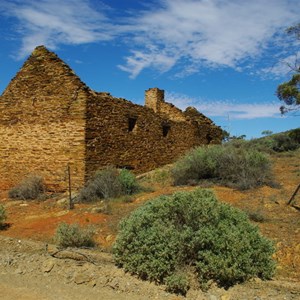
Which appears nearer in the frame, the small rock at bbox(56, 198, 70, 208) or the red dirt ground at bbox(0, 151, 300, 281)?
the red dirt ground at bbox(0, 151, 300, 281)

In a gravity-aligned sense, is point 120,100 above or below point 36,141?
above

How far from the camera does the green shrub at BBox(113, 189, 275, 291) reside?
526 centimetres

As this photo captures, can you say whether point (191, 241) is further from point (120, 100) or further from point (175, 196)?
point (120, 100)

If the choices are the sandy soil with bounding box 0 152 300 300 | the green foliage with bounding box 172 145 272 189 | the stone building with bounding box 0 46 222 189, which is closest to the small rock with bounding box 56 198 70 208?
the sandy soil with bounding box 0 152 300 300

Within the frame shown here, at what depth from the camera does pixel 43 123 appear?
44.7 feet

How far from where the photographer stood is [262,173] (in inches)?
472

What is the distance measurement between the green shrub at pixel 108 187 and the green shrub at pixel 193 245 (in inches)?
213

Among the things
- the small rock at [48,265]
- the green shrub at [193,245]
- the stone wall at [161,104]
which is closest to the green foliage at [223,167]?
the green shrub at [193,245]

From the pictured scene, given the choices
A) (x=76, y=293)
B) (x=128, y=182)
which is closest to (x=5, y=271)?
(x=76, y=293)

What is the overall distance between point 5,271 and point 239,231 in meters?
4.01

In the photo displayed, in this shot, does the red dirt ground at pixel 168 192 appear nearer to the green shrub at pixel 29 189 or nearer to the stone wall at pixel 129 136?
the green shrub at pixel 29 189

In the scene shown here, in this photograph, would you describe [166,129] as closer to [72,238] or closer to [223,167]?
[223,167]

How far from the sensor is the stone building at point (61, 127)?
507 inches

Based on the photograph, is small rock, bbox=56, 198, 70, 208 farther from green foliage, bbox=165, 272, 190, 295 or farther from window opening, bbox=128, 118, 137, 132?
green foliage, bbox=165, 272, 190, 295
